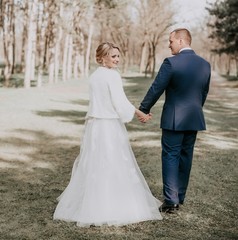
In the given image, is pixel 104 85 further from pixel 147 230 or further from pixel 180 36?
pixel 147 230

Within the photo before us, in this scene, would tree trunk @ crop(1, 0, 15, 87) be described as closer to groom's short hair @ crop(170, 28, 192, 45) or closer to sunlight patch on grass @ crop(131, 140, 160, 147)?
sunlight patch on grass @ crop(131, 140, 160, 147)

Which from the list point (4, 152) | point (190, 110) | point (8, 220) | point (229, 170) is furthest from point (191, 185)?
point (4, 152)

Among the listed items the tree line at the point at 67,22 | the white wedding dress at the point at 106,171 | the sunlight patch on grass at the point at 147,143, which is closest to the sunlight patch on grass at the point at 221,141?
the sunlight patch on grass at the point at 147,143

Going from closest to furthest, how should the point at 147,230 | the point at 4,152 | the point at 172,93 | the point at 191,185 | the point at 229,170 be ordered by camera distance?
the point at 147,230, the point at 172,93, the point at 191,185, the point at 229,170, the point at 4,152

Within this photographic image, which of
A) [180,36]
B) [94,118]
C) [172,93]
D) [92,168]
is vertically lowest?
[92,168]

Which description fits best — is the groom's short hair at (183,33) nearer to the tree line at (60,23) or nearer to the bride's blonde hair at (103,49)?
the bride's blonde hair at (103,49)

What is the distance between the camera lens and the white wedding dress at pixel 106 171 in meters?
5.49

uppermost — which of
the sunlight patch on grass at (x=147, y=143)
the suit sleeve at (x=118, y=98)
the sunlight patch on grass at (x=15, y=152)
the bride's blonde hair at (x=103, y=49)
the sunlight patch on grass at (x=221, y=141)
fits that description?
the bride's blonde hair at (x=103, y=49)

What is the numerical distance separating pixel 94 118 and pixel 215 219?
2.10 m

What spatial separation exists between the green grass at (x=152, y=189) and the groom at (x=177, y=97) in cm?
64

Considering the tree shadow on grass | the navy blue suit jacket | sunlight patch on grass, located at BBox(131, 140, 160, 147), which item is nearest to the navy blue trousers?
the navy blue suit jacket

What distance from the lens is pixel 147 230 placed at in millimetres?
5398

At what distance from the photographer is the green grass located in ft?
17.4

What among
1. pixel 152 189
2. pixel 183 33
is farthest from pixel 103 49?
pixel 152 189
